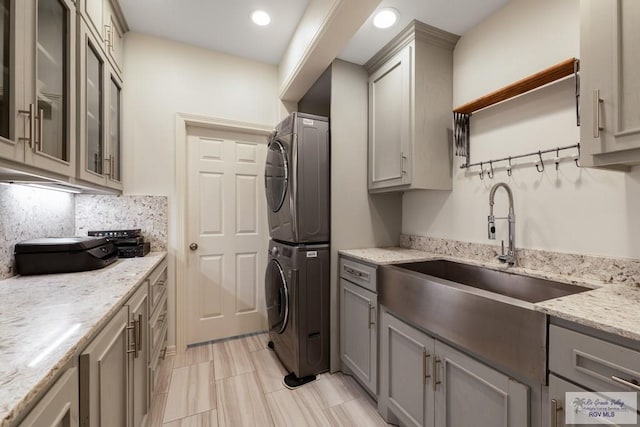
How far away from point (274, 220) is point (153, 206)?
3.32ft

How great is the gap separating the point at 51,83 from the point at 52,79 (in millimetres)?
22

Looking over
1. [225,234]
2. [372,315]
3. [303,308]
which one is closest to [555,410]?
[372,315]

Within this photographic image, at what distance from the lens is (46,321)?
2.64 feet

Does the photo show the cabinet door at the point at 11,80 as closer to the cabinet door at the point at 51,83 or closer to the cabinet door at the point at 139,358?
the cabinet door at the point at 51,83

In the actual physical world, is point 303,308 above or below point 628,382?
below

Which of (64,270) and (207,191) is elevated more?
(207,191)

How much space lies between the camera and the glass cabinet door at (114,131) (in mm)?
1904

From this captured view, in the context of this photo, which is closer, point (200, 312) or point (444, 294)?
point (444, 294)

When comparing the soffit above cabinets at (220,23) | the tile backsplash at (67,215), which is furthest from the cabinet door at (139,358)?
the soffit above cabinets at (220,23)

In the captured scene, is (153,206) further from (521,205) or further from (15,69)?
(521,205)

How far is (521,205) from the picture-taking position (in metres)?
1.57

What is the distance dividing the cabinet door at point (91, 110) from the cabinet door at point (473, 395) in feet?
6.55

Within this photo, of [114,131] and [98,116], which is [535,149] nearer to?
[98,116]

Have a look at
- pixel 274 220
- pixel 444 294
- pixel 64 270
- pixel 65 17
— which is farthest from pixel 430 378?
pixel 65 17
